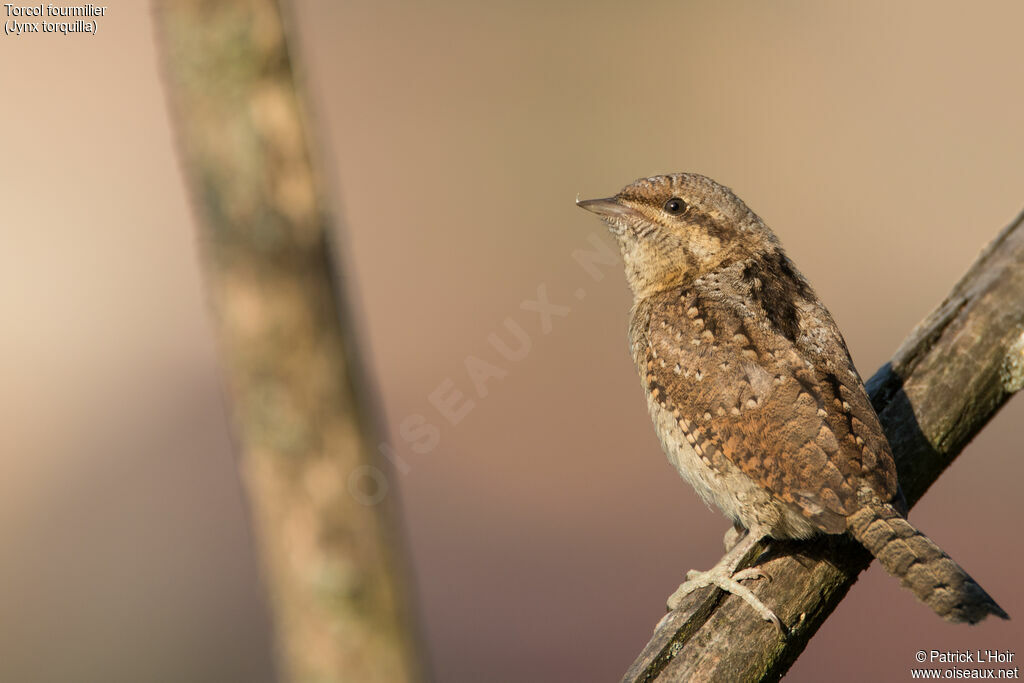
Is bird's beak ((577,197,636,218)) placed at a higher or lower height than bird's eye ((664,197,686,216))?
higher

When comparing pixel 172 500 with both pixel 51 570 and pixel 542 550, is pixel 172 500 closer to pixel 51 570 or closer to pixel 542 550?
pixel 51 570

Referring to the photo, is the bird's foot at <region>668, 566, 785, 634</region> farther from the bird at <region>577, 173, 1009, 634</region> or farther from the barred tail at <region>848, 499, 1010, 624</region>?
the barred tail at <region>848, 499, 1010, 624</region>

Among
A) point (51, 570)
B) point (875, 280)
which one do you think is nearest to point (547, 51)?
point (875, 280)

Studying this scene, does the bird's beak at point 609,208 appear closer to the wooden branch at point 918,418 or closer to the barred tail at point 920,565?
the wooden branch at point 918,418

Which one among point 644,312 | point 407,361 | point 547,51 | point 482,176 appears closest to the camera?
point 644,312

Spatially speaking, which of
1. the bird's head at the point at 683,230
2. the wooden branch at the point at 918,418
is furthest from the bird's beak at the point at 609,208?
the wooden branch at the point at 918,418

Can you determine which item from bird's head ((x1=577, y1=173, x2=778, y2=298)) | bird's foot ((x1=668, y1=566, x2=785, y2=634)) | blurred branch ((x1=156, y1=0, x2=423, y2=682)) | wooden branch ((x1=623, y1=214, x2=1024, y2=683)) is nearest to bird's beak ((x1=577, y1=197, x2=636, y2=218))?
bird's head ((x1=577, y1=173, x2=778, y2=298))

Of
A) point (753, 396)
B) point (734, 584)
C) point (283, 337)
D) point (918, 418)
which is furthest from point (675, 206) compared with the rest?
point (283, 337)

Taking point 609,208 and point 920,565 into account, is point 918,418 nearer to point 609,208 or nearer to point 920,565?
point 920,565
